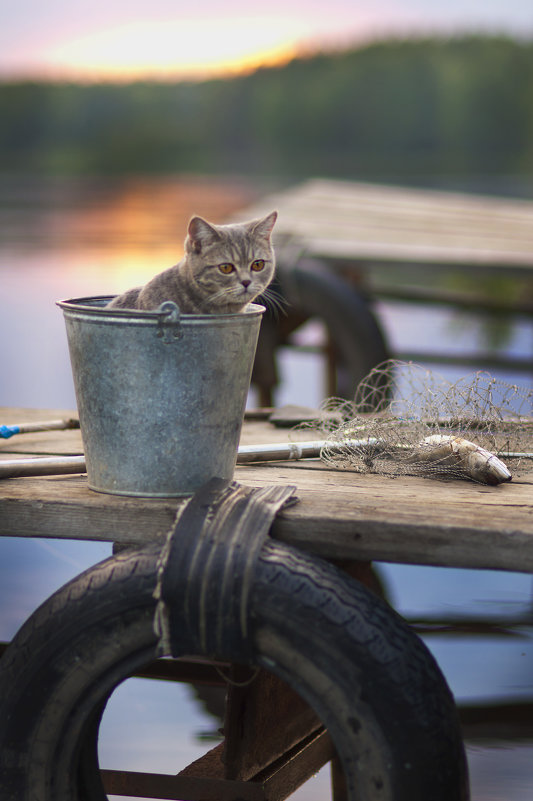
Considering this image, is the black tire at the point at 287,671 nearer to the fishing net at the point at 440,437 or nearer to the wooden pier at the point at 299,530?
the wooden pier at the point at 299,530

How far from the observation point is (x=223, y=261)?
1814mm

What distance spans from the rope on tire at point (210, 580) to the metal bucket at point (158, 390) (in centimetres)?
15

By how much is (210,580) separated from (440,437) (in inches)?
26.7

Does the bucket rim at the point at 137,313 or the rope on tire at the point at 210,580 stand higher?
the bucket rim at the point at 137,313

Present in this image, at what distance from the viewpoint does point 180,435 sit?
1730 millimetres

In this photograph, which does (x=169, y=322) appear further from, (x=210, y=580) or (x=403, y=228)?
(x=403, y=228)

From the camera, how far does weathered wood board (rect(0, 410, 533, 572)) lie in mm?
1607

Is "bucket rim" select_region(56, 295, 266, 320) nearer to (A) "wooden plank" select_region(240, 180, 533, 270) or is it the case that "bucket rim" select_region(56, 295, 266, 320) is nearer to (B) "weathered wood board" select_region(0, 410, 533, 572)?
(B) "weathered wood board" select_region(0, 410, 533, 572)

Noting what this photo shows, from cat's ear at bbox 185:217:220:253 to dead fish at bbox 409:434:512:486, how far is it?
0.63 metres

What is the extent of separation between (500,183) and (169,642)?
742 inches

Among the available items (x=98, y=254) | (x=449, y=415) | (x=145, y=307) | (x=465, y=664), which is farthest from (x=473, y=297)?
(x=98, y=254)

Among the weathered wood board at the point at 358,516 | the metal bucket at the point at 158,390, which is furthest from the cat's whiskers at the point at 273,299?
the weathered wood board at the point at 358,516

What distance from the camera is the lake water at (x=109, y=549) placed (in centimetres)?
276

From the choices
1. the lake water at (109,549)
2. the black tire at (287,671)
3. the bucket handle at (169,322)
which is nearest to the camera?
the black tire at (287,671)
